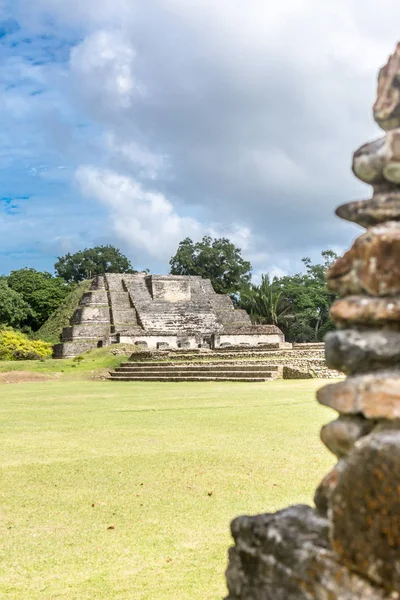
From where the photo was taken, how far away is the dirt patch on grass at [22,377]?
2525 centimetres

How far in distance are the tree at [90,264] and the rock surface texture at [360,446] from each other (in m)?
66.0

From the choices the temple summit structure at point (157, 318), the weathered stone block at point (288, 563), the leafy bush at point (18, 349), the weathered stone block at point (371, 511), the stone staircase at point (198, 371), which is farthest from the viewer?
the temple summit structure at point (157, 318)

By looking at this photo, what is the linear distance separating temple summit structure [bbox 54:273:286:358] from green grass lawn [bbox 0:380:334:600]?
79.8ft

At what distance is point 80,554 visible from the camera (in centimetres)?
439

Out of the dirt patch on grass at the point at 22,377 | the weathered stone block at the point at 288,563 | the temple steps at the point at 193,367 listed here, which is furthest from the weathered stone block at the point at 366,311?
the dirt patch on grass at the point at 22,377

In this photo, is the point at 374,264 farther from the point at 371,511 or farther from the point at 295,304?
the point at 295,304

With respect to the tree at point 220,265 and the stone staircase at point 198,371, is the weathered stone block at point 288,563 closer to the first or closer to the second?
the stone staircase at point 198,371

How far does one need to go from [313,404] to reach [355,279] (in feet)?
35.9

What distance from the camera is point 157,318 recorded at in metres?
43.4

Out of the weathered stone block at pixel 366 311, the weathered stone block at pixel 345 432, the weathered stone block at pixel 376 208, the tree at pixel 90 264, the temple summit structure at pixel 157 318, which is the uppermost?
the tree at pixel 90 264

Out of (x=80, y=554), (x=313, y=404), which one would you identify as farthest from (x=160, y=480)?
(x=313, y=404)

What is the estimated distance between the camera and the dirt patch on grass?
25250mm

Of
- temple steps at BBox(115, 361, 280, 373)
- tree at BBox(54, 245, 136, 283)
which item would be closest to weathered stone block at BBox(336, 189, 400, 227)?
temple steps at BBox(115, 361, 280, 373)

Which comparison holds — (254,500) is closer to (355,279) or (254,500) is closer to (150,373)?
(355,279)
